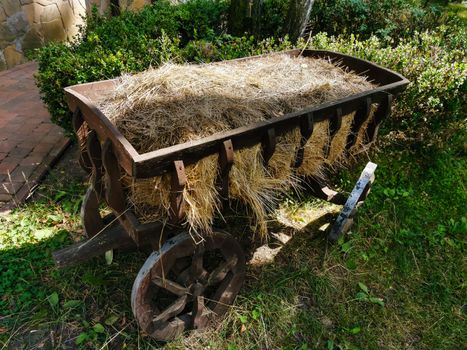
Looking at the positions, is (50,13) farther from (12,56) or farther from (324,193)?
(324,193)

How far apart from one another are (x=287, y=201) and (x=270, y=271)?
33.2 inches

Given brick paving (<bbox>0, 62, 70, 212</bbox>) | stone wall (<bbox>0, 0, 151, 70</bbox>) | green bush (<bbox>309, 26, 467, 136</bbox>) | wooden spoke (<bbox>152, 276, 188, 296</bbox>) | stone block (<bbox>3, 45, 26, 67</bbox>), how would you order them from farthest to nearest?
stone block (<bbox>3, 45, 26, 67</bbox>) < stone wall (<bbox>0, 0, 151, 70</bbox>) < green bush (<bbox>309, 26, 467, 136</bbox>) < brick paving (<bbox>0, 62, 70, 212</bbox>) < wooden spoke (<bbox>152, 276, 188, 296</bbox>)

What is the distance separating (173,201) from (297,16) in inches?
149

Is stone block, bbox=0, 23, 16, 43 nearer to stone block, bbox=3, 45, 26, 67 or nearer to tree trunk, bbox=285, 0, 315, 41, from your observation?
stone block, bbox=3, 45, 26, 67

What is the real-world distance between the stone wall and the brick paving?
0.82 m

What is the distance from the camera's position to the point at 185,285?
93.0 inches

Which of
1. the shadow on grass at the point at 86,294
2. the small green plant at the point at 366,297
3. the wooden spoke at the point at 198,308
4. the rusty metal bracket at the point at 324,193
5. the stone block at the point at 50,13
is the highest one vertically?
the stone block at the point at 50,13

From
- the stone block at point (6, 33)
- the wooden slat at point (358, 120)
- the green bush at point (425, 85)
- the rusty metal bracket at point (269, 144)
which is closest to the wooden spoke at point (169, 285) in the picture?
the rusty metal bracket at point (269, 144)

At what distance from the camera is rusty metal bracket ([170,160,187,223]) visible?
171cm

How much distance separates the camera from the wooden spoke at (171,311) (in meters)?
2.29

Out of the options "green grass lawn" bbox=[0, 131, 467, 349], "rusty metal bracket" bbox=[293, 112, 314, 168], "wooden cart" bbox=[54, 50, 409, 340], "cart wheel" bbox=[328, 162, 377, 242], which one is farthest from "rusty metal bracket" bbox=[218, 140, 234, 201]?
"cart wheel" bbox=[328, 162, 377, 242]

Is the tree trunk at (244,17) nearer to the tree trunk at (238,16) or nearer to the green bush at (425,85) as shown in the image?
the tree trunk at (238,16)

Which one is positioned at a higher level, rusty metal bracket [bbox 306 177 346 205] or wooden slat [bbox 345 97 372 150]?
wooden slat [bbox 345 97 372 150]

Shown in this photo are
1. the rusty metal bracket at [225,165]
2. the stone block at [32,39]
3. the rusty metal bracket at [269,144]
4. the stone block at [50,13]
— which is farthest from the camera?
the stone block at [50,13]
